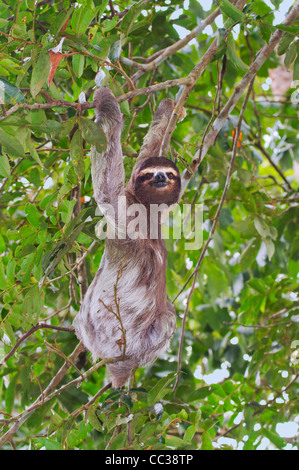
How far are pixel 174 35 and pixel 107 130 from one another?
59.5 inches

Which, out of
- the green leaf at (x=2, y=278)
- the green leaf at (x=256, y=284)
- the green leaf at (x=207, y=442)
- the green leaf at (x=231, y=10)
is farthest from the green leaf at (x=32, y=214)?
the green leaf at (x=256, y=284)

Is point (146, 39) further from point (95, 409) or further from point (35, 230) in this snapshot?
point (95, 409)

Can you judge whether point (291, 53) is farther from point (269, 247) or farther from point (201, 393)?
point (201, 393)

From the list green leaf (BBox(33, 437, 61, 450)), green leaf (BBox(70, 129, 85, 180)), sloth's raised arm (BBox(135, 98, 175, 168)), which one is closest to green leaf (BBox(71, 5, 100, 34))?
green leaf (BBox(70, 129, 85, 180))

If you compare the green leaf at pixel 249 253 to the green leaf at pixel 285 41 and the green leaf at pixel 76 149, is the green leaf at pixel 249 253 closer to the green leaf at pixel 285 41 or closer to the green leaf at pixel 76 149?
the green leaf at pixel 285 41

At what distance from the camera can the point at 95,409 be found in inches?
128

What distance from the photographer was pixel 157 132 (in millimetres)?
4523

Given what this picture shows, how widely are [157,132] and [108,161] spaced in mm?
1113

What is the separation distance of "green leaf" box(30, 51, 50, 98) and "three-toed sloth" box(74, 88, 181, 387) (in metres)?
0.86

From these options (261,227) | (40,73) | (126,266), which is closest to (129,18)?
(40,73)

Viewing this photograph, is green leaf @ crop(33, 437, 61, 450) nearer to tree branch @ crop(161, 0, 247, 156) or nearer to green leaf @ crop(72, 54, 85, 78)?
tree branch @ crop(161, 0, 247, 156)

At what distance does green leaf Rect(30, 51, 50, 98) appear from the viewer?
2.70 metres
